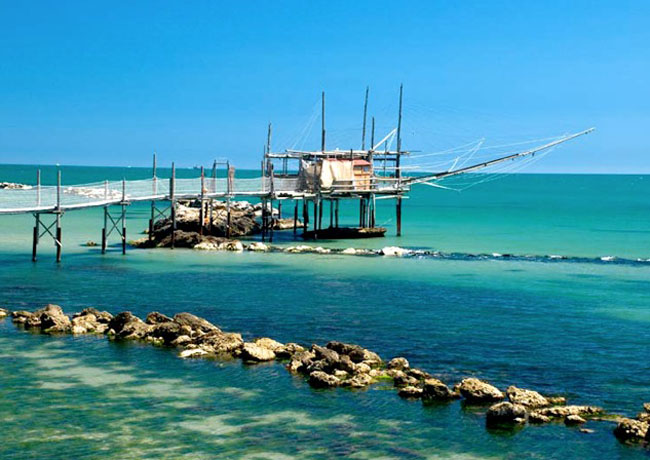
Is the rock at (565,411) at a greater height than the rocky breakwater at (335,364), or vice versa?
the rocky breakwater at (335,364)

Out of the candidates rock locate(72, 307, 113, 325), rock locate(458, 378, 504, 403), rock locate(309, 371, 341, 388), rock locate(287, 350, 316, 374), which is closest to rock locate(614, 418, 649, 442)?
rock locate(458, 378, 504, 403)

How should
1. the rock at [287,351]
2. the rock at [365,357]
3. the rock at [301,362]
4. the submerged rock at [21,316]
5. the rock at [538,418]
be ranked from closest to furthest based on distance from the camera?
the rock at [538,418]
the rock at [301,362]
the rock at [365,357]
the rock at [287,351]
the submerged rock at [21,316]

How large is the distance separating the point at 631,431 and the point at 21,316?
745 inches

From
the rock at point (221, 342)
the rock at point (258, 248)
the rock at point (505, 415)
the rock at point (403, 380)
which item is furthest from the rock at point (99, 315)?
the rock at point (258, 248)

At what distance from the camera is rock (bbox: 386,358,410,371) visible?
22.2 metres

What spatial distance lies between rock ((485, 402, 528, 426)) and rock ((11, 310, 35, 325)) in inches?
612

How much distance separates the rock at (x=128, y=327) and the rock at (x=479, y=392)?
1024cm

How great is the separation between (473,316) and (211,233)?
30625 mm

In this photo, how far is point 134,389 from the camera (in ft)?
67.5

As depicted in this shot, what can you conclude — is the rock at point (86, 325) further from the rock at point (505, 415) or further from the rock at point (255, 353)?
the rock at point (505, 415)

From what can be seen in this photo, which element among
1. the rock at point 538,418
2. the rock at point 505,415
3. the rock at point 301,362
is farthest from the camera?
the rock at point 301,362

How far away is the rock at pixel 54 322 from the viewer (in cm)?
2638

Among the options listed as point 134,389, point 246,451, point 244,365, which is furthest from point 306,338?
point 246,451

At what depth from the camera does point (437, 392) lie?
→ 65.1 ft
